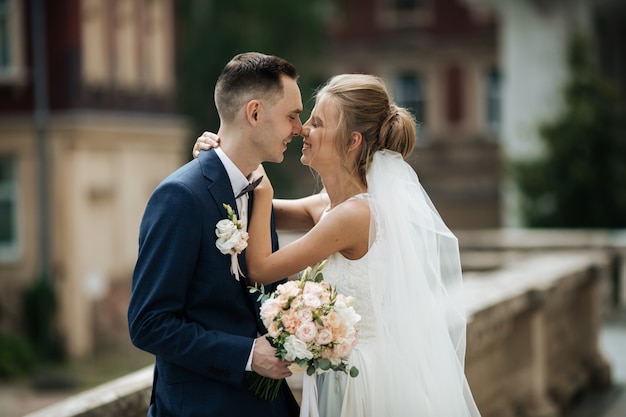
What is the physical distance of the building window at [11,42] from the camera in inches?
901

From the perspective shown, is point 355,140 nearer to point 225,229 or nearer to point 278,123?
point 278,123

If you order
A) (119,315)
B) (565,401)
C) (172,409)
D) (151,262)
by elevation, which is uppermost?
(151,262)

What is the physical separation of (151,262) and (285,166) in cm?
3409

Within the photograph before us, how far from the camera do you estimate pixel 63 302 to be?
22469 millimetres

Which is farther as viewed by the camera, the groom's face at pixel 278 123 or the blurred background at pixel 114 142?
the blurred background at pixel 114 142

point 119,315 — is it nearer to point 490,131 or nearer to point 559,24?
point 559,24

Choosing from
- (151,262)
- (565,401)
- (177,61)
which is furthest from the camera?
(177,61)

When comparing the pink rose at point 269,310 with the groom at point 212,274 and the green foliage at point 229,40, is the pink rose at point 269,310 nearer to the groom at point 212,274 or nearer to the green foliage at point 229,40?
the groom at point 212,274

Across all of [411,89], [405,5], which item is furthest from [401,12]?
[411,89]

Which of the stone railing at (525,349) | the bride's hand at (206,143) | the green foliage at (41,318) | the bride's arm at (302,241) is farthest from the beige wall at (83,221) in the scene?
the bride's hand at (206,143)

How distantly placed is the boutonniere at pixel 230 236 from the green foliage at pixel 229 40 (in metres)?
31.5

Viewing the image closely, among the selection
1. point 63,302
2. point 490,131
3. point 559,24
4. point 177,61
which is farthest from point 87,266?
point 490,131

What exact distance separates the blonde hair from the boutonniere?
2.44 ft

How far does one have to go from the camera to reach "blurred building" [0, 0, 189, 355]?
2259 centimetres
